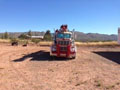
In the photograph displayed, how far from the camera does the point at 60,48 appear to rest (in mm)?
15977

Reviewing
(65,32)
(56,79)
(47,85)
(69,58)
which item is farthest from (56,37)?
(47,85)

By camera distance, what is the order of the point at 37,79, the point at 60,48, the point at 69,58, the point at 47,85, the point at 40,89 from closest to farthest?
the point at 40,89 < the point at 47,85 < the point at 37,79 < the point at 60,48 < the point at 69,58

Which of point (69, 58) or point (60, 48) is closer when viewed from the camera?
point (60, 48)

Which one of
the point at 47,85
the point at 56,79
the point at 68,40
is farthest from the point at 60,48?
the point at 47,85

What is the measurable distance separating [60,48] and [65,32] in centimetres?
207

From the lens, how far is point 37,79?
27.6 ft

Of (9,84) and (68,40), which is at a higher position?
(68,40)

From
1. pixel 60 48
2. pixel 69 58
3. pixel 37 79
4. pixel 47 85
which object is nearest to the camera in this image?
pixel 47 85

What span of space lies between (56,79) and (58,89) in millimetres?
1626

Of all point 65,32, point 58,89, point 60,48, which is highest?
point 65,32

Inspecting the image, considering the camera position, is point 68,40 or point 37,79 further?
point 68,40

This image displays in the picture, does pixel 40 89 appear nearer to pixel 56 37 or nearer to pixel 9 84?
pixel 9 84

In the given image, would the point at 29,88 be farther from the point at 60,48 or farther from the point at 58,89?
the point at 60,48

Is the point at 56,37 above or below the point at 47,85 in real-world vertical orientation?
above
